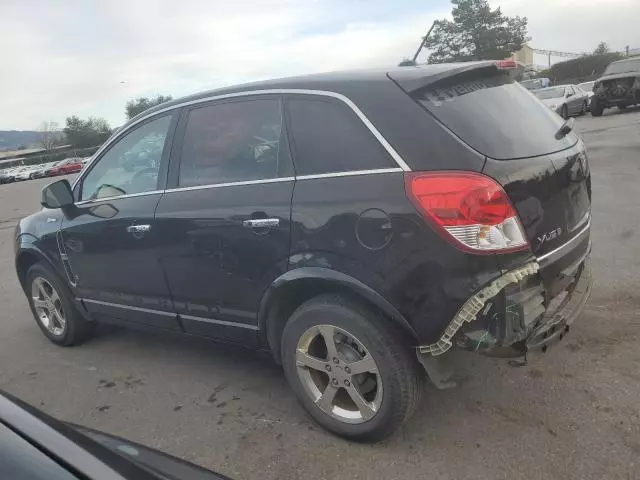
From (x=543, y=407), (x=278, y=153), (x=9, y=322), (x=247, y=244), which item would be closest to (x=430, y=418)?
(x=543, y=407)

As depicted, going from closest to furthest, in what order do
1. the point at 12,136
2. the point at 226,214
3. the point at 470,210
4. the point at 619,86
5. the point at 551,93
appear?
the point at 470,210
the point at 226,214
the point at 619,86
the point at 551,93
the point at 12,136

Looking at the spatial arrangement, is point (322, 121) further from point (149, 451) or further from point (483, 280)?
point (149, 451)

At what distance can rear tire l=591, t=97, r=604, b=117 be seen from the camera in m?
21.4

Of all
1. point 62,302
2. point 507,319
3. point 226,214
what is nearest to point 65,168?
point 62,302

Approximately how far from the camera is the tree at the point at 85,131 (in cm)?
7306

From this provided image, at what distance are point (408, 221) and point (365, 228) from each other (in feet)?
0.72

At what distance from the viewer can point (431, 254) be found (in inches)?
102

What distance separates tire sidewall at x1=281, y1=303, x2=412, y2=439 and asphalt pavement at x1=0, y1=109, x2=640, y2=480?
0.11 m

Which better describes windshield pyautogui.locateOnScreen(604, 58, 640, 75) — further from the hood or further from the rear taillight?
the hood

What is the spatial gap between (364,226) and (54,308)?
324 cm

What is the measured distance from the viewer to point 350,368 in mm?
2941

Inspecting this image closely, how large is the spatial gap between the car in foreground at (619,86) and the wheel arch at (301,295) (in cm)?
2052

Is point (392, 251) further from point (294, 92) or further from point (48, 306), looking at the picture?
point (48, 306)

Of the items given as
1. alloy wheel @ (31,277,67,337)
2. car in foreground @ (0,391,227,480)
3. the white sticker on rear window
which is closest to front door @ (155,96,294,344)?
the white sticker on rear window
